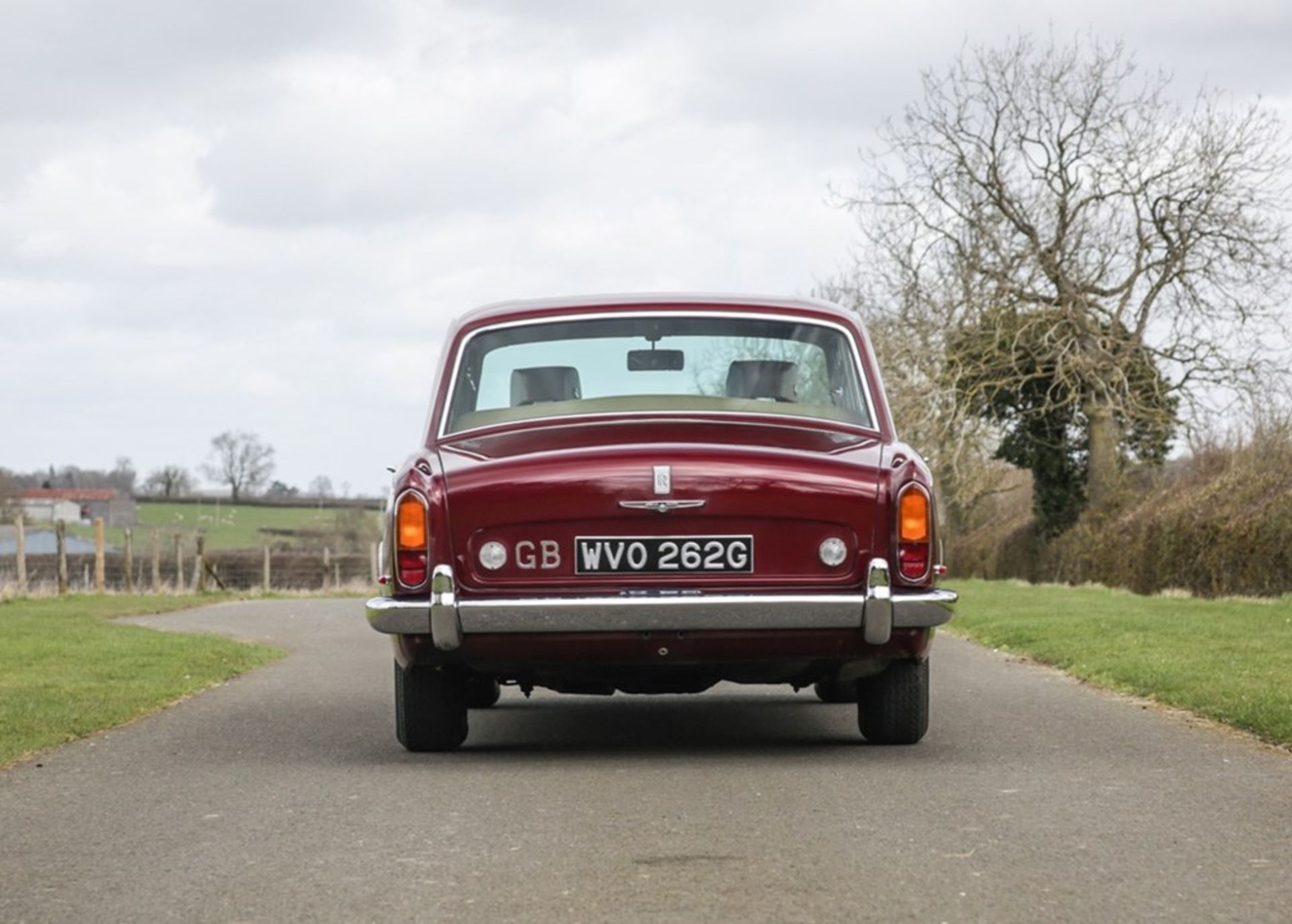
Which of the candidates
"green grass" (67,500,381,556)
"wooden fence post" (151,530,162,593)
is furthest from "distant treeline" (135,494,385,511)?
"wooden fence post" (151,530,162,593)

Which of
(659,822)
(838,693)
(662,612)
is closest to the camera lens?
(659,822)

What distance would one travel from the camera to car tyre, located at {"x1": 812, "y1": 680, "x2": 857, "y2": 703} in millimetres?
10355

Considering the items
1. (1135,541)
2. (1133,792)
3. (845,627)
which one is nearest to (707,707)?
(845,627)

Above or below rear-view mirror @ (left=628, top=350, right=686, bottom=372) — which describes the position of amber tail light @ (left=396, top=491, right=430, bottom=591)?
below

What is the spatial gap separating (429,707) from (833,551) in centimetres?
195

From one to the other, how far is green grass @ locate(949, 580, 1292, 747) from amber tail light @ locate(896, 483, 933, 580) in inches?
80.2

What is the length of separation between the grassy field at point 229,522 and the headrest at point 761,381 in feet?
250

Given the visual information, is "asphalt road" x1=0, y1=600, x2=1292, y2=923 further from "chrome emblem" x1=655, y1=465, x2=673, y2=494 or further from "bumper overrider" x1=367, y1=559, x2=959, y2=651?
"chrome emblem" x1=655, y1=465, x2=673, y2=494

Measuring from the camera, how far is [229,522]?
109 m

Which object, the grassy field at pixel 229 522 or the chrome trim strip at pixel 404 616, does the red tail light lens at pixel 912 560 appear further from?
the grassy field at pixel 229 522

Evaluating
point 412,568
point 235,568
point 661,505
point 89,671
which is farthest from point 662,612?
point 235,568

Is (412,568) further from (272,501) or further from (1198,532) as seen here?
(272,501)

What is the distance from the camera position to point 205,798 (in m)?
6.81

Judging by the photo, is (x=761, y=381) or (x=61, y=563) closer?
(x=761, y=381)
